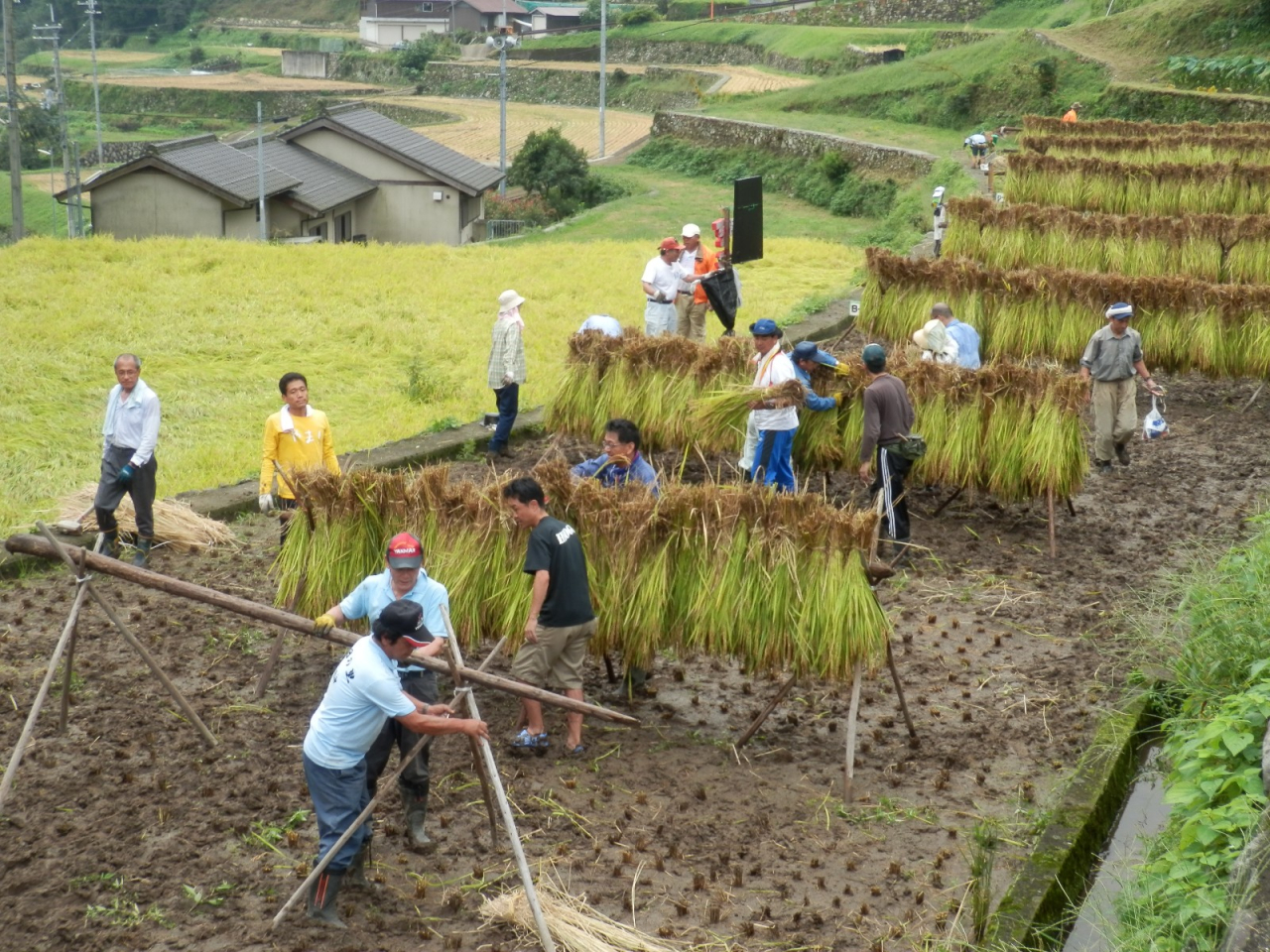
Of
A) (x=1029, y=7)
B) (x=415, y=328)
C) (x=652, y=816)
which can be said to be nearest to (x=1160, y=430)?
(x=652, y=816)

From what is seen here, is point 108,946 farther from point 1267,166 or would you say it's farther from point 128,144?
point 128,144

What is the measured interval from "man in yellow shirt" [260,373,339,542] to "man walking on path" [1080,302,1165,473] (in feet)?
21.3

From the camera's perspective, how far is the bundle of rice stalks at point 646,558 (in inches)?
286

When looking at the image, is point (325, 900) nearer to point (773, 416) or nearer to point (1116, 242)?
point (773, 416)

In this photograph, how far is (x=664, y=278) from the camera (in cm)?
1383

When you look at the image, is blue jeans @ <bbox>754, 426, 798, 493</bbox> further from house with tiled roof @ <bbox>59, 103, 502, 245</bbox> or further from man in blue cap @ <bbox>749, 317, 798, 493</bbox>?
house with tiled roof @ <bbox>59, 103, 502, 245</bbox>

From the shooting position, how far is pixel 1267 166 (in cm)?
2075

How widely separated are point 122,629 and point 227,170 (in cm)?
2896

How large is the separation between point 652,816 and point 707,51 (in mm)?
69913

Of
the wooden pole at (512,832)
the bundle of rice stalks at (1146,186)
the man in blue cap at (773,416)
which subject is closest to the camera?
the wooden pole at (512,832)

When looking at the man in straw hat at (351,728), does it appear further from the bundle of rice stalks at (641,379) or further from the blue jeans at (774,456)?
the bundle of rice stalks at (641,379)

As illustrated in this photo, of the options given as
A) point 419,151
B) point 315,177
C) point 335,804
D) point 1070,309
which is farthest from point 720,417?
point 419,151

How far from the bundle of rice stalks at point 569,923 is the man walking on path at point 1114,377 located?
7780 mm

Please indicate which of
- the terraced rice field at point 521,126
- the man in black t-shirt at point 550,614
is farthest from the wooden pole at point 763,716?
the terraced rice field at point 521,126
